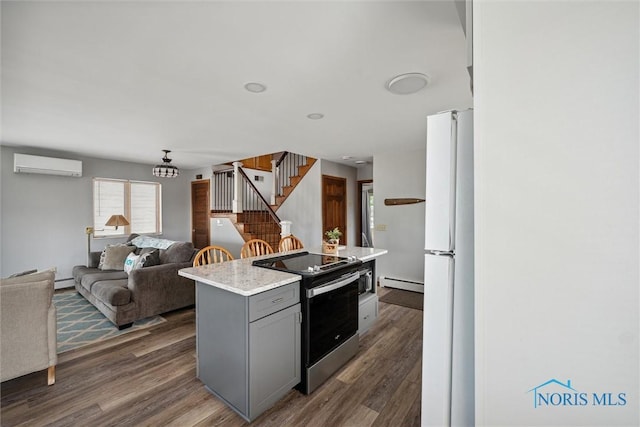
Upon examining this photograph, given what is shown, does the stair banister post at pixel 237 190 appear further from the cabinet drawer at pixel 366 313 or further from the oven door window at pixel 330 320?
the oven door window at pixel 330 320

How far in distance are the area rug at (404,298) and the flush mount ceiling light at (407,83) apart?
2915 mm

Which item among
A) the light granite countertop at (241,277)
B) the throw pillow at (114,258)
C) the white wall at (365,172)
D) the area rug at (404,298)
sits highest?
the white wall at (365,172)

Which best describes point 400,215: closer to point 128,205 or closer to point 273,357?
point 273,357

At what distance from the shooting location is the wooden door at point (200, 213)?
6656mm

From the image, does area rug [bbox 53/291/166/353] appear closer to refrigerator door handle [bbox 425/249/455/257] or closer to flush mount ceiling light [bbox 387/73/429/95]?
refrigerator door handle [bbox 425/249/455/257]

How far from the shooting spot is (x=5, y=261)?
4.40m

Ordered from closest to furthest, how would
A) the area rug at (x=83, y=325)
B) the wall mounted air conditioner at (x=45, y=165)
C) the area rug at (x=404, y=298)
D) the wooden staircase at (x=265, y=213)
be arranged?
the area rug at (x=83, y=325)
the area rug at (x=404, y=298)
the wall mounted air conditioner at (x=45, y=165)
the wooden staircase at (x=265, y=213)

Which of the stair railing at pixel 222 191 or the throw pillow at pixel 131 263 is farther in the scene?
the stair railing at pixel 222 191

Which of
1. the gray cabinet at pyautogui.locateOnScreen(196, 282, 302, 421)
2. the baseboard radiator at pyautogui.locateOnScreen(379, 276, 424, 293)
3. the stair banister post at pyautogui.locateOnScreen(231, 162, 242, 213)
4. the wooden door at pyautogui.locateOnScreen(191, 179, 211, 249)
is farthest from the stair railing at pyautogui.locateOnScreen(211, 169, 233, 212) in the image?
the gray cabinet at pyautogui.locateOnScreen(196, 282, 302, 421)

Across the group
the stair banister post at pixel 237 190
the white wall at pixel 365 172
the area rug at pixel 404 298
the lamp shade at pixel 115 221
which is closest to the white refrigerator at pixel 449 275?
the area rug at pixel 404 298

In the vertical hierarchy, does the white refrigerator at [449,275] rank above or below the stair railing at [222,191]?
below

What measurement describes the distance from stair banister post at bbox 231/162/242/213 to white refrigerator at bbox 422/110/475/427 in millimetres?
5289

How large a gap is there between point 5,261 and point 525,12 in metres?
6.84

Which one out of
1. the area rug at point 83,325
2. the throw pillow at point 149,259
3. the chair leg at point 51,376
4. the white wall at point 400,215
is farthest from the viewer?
the white wall at point 400,215
